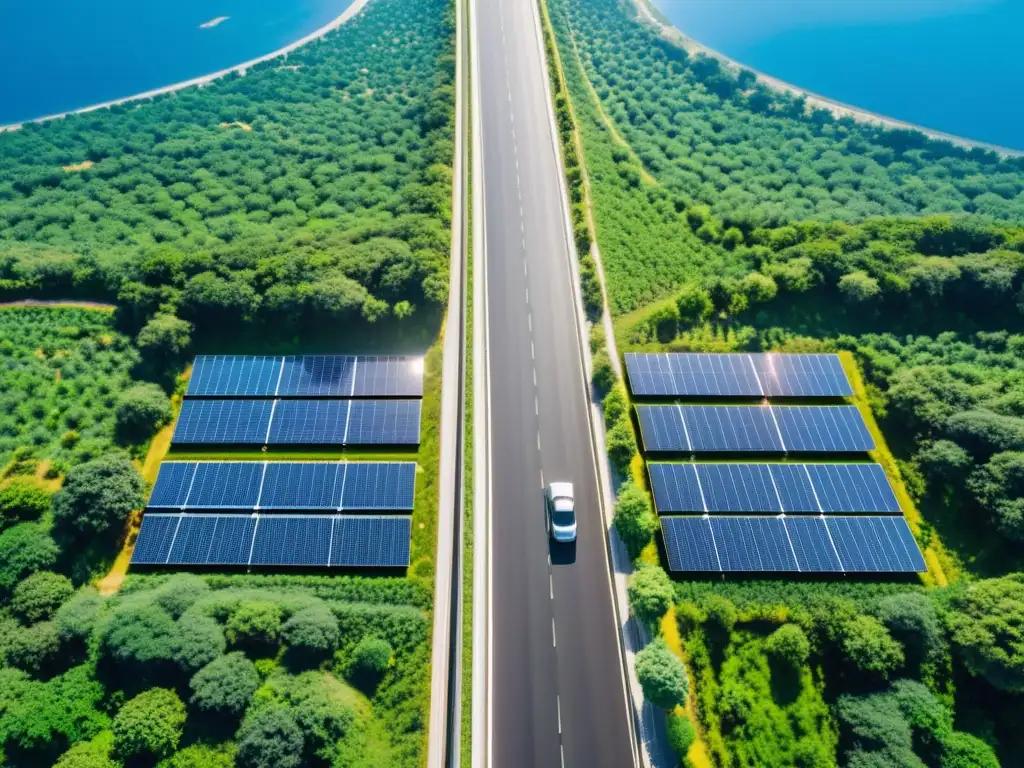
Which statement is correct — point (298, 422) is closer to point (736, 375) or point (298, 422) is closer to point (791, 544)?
point (736, 375)

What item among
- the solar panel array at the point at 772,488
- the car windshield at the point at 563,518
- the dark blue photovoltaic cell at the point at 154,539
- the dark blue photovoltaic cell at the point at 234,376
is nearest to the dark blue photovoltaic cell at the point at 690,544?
the solar panel array at the point at 772,488

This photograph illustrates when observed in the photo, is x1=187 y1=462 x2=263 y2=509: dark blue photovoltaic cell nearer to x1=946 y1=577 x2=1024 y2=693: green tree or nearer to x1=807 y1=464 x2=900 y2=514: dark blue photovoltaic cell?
x1=807 y1=464 x2=900 y2=514: dark blue photovoltaic cell

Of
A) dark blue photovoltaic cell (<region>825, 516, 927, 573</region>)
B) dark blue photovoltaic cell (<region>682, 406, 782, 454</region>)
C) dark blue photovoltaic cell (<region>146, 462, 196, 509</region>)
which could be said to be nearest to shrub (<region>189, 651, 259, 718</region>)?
dark blue photovoltaic cell (<region>146, 462, 196, 509</region>)

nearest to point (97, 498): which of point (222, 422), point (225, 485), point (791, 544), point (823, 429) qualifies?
point (225, 485)

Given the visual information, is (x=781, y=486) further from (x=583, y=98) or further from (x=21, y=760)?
(x=583, y=98)

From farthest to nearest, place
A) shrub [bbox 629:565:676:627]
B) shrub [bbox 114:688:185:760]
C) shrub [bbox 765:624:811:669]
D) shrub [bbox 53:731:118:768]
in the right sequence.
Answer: shrub [bbox 629:565:676:627] < shrub [bbox 765:624:811:669] < shrub [bbox 114:688:185:760] < shrub [bbox 53:731:118:768]
